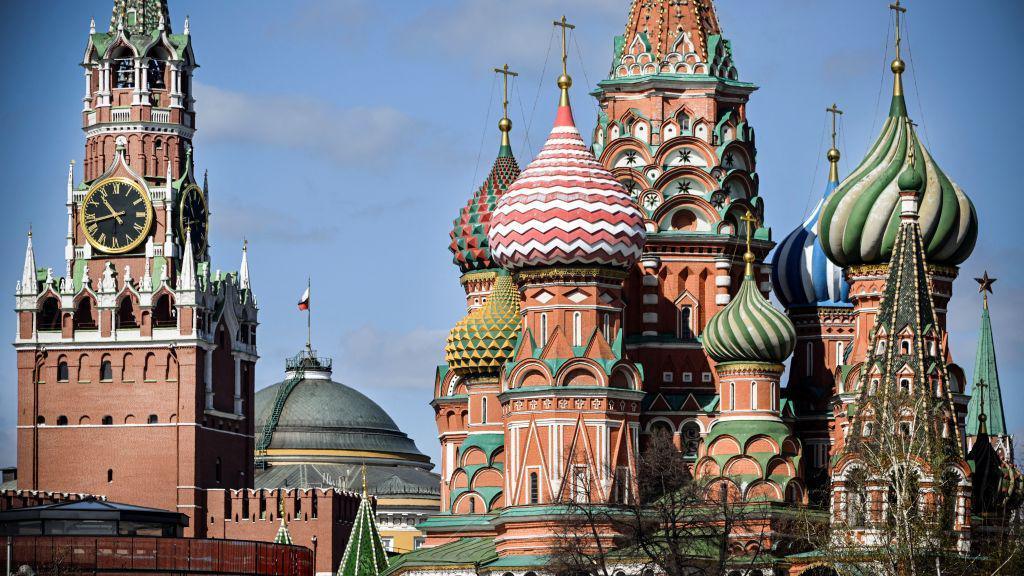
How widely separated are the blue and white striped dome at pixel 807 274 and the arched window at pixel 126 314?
1350 inches

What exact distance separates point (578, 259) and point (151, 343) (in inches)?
1460

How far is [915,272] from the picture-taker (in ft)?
204

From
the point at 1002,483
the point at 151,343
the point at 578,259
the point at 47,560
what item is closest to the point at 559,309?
the point at 578,259

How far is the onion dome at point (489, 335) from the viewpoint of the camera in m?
72.4

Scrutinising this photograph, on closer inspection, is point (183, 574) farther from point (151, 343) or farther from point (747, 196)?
point (151, 343)

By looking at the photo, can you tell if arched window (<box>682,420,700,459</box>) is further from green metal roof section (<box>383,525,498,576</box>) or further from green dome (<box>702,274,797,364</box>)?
green metal roof section (<box>383,525,498,576</box>)

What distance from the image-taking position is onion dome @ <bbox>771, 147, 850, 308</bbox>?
72.6 m

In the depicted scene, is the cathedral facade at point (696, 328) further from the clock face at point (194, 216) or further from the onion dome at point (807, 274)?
the clock face at point (194, 216)

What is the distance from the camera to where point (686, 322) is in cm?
7075

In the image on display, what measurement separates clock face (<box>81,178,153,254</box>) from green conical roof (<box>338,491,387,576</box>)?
28393 mm

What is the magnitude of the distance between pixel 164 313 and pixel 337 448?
1785cm

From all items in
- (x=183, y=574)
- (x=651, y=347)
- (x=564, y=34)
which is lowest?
(x=183, y=574)

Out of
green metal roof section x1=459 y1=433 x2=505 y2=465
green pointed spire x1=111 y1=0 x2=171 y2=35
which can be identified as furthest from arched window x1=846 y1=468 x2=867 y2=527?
green pointed spire x1=111 y1=0 x2=171 y2=35

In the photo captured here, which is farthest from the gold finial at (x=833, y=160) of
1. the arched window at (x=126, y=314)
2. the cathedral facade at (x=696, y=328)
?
the arched window at (x=126, y=314)
